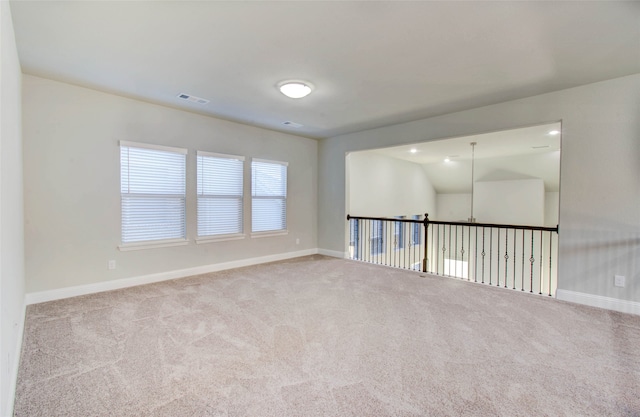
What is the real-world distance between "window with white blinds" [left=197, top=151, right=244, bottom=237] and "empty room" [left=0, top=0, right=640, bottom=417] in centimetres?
4

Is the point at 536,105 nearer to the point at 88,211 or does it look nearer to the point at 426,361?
the point at 426,361

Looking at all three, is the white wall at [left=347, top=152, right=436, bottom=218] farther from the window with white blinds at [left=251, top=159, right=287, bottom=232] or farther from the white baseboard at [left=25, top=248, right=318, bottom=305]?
the white baseboard at [left=25, top=248, right=318, bottom=305]

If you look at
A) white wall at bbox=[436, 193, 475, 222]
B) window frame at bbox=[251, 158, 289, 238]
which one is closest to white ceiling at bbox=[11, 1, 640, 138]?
window frame at bbox=[251, 158, 289, 238]

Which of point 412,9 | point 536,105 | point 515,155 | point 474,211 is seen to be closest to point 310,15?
point 412,9

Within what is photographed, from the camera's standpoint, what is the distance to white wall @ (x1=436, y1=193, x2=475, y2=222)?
9.95 m

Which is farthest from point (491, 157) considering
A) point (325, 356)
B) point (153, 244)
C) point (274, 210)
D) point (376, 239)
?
point (153, 244)

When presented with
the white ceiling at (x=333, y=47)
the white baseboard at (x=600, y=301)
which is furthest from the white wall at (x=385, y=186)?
the white baseboard at (x=600, y=301)

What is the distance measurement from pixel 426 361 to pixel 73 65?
4.40m

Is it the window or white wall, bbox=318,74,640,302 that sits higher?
white wall, bbox=318,74,640,302

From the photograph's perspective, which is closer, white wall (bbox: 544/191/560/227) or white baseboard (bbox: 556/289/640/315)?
white baseboard (bbox: 556/289/640/315)

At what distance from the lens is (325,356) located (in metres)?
2.22

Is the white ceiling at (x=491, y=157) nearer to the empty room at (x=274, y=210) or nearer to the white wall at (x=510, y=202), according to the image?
the white wall at (x=510, y=202)

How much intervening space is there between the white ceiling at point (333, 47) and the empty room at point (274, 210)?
0.02 meters

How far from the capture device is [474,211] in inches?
372
